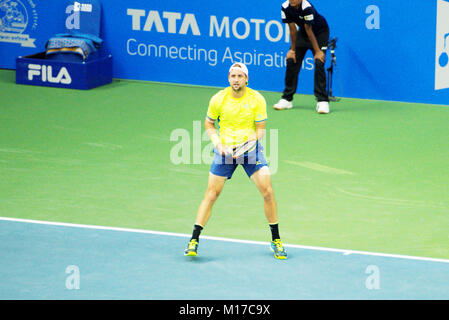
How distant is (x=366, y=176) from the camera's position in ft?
34.4

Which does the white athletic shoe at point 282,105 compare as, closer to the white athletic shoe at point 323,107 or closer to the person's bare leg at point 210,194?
the white athletic shoe at point 323,107

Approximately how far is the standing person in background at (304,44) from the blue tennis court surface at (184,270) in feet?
18.4

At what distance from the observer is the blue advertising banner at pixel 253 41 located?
13.8m

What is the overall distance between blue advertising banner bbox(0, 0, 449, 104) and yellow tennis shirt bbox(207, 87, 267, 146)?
664 cm

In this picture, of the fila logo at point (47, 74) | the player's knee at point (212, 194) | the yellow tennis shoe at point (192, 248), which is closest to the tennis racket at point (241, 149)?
the player's knee at point (212, 194)

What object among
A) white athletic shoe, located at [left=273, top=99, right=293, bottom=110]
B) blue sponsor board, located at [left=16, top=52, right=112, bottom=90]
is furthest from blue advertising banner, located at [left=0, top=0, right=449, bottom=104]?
white athletic shoe, located at [left=273, top=99, right=293, bottom=110]

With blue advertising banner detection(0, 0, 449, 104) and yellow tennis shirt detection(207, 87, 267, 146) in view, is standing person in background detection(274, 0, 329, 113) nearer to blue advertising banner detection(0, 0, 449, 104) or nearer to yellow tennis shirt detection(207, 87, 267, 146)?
blue advertising banner detection(0, 0, 449, 104)

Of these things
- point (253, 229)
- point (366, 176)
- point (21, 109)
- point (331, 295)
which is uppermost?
point (21, 109)

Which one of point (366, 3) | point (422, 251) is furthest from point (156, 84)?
point (422, 251)

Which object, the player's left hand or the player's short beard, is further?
the player's left hand

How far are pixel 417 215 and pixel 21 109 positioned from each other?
22.8ft

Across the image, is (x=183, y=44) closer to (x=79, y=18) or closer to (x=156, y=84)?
(x=156, y=84)

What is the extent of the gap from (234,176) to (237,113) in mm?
2888

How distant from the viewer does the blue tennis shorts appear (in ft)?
25.5
